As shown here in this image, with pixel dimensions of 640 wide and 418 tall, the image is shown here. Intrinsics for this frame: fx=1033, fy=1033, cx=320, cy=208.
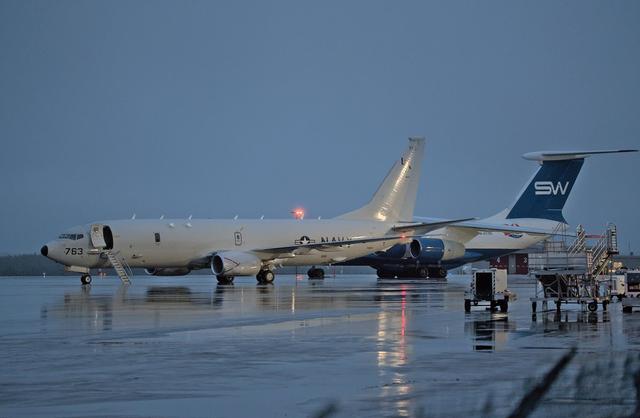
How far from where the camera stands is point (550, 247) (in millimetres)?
29297

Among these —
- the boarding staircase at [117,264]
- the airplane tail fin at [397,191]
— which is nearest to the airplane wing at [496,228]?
the airplane tail fin at [397,191]

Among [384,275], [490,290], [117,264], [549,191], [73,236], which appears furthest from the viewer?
[384,275]

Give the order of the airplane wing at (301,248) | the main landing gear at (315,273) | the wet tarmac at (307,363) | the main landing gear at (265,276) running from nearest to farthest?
the wet tarmac at (307,363), the airplane wing at (301,248), the main landing gear at (265,276), the main landing gear at (315,273)

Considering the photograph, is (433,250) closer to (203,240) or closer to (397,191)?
(397,191)

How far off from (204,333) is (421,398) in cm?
930

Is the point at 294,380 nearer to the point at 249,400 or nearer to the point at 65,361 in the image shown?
the point at 249,400

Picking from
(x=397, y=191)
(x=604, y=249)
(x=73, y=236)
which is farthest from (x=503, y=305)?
(x=397, y=191)

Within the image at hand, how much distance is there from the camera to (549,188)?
235 ft

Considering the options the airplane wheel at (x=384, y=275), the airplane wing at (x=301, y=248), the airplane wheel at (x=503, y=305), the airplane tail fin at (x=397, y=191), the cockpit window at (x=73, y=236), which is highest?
the airplane tail fin at (x=397, y=191)

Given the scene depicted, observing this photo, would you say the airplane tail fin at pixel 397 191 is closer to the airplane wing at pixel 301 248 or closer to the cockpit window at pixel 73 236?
the airplane wing at pixel 301 248

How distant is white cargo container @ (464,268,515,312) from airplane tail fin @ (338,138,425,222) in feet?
112

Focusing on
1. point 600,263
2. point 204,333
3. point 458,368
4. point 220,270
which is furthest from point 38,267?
point 458,368

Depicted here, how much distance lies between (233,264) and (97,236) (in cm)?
719

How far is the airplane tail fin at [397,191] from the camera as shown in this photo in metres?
62.9
